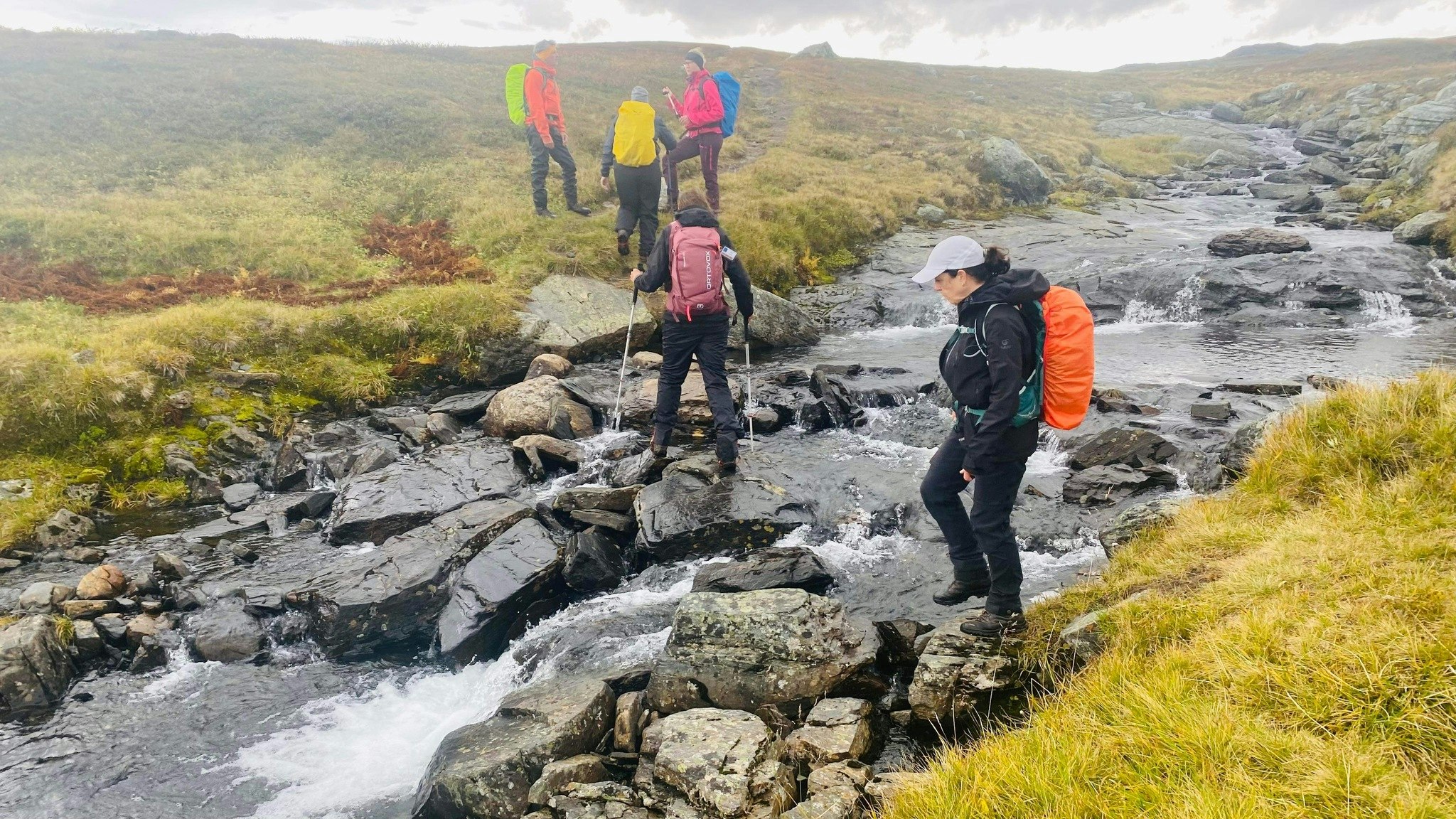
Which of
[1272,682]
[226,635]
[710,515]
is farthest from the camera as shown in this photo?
[710,515]

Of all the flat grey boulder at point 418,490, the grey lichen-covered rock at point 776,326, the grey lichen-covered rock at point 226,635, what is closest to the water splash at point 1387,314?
the grey lichen-covered rock at point 776,326

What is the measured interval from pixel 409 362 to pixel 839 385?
9.51 m

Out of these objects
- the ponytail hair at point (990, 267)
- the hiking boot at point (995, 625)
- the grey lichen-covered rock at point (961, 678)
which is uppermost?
the ponytail hair at point (990, 267)

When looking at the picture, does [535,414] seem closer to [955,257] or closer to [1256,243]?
[955,257]

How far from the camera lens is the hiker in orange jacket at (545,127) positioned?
70.2 ft

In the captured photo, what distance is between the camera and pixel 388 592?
885cm

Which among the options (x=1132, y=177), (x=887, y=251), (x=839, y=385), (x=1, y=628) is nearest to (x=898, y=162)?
(x=887, y=251)

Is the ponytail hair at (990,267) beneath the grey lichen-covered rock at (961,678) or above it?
above

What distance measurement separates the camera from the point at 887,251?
89.5ft

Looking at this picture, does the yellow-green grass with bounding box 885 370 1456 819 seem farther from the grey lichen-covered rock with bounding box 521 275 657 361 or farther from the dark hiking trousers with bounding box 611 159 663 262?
the dark hiking trousers with bounding box 611 159 663 262

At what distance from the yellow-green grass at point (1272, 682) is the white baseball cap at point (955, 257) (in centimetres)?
310

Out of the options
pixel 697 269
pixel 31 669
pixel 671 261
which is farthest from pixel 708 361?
pixel 31 669

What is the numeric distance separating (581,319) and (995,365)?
13489mm

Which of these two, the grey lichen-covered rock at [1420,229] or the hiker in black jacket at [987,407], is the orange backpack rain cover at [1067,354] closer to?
the hiker in black jacket at [987,407]
